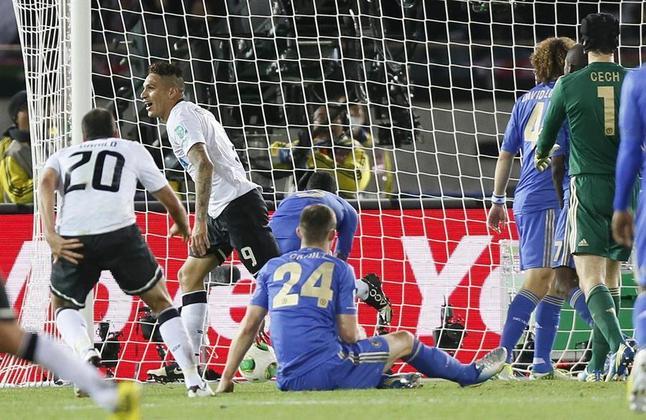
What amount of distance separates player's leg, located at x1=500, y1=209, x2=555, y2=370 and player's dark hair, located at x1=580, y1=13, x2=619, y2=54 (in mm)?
1248

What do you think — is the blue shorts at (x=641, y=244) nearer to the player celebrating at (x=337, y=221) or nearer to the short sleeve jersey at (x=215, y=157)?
the player celebrating at (x=337, y=221)

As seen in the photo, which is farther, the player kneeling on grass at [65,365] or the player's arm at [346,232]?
the player's arm at [346,232]

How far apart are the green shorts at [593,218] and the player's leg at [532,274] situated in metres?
0.67

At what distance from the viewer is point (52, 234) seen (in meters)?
6.64

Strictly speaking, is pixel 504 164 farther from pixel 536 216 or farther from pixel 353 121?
pixel 353 121

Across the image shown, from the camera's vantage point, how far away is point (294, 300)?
6.62m

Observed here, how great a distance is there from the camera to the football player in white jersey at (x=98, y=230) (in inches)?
263

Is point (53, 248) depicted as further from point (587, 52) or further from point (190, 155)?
point (587, 52)

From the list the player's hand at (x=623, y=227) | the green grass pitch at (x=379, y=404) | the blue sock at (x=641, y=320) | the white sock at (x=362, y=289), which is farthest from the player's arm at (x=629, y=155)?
the white sock at (x=362, y=289)

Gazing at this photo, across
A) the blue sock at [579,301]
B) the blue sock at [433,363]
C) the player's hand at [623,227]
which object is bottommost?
the blue sock at [433,363]

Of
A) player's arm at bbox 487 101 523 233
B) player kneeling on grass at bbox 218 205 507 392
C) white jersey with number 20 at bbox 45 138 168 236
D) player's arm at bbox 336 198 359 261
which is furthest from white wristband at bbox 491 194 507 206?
white jersey with number 20 at bbox 45 138 168 236

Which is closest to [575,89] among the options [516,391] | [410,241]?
[516,391]

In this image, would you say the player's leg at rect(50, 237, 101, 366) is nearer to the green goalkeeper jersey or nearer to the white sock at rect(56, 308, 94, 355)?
the white sock at rect(56, 308, 94, 355)

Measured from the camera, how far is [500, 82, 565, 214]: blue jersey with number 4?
809cm
